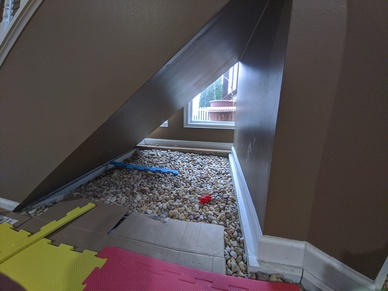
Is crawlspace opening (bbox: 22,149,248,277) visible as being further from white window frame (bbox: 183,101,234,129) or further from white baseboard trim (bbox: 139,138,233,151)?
white window frame (bbox: 183,101,234,129)

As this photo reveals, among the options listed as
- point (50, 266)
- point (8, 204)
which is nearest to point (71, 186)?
point (8, 204)

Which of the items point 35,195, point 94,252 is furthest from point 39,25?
point 94,252

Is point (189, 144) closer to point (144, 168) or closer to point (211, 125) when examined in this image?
point (211, 125)

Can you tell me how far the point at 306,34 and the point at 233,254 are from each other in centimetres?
101

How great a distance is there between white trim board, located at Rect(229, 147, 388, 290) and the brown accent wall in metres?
2.12

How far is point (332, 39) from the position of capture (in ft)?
1.74

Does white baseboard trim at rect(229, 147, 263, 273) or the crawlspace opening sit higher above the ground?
white baseboard trim at rect(229, 147, 263, 273)

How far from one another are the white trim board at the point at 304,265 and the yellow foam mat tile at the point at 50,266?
0.73 meters

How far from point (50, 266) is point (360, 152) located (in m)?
1.33

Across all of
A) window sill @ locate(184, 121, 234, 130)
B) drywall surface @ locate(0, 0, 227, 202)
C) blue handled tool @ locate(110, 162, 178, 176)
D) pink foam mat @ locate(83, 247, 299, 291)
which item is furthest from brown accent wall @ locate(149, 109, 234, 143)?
pink foam mat @ locate(83, 247, 299, 291)

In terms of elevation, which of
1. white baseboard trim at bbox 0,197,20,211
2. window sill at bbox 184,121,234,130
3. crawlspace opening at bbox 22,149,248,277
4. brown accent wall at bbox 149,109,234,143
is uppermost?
window sill at bbox 184,121,234,130

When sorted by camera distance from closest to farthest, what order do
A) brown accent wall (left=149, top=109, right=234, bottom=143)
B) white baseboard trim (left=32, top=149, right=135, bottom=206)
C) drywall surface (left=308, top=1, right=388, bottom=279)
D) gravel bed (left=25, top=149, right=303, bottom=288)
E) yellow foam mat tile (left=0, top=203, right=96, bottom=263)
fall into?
drywall surface (left=308, top=1, right=388, bottom=279) < yellow foam mat tile (left=0, top=203, right=96, bottom=263) < gravel bed (left=25, top=149, right=303, bottom=288) < white baseboard trim (left=32, top=149, right=135, bottom=206) < brown accent wall (left=149, top=109, right=234, bottom=143)

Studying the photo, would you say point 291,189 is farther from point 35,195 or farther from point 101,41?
point 35,195

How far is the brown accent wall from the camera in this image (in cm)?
282
